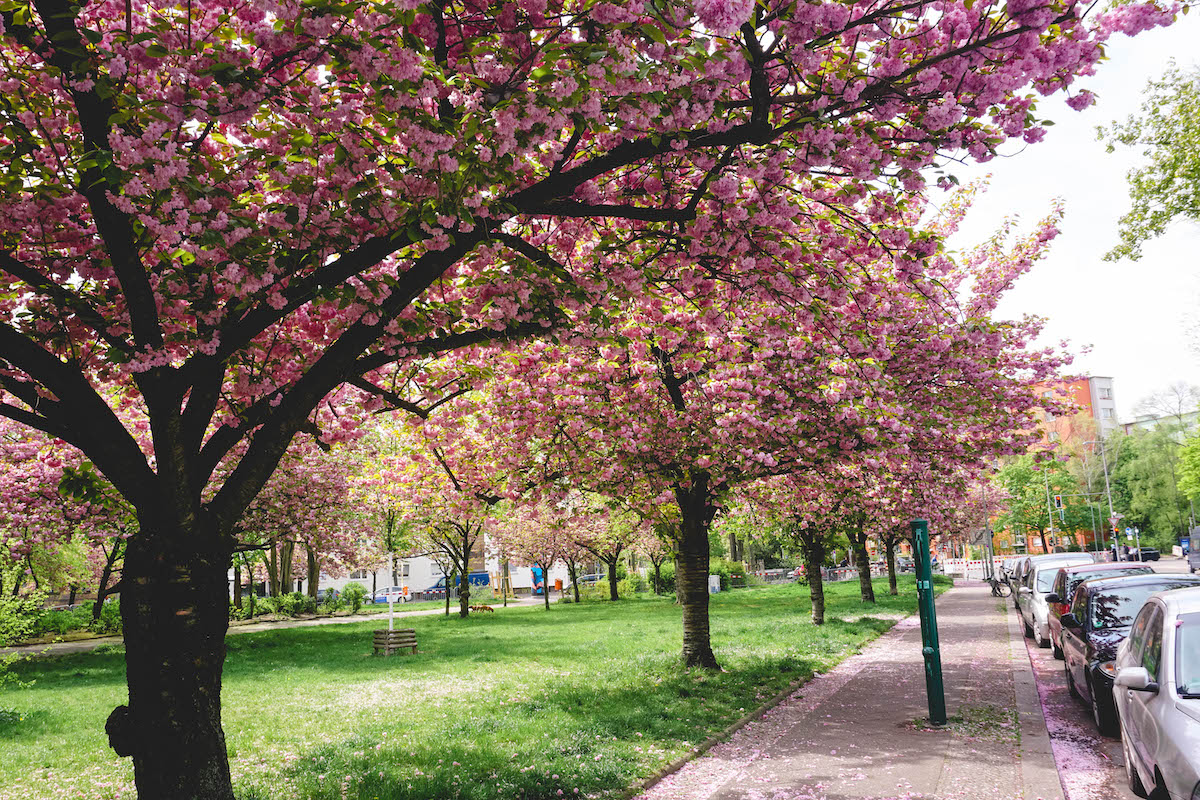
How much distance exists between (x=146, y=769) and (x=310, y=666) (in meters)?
13.8

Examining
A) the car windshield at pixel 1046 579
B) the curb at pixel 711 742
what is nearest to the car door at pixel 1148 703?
the curb at pixel 711 742

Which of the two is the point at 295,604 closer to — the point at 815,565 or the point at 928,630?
the point at 815,565

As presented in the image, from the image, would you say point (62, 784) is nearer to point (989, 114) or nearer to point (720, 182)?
point (720, 182)

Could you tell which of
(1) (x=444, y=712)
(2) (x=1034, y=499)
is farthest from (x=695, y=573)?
(2) (x=1034, y=499)

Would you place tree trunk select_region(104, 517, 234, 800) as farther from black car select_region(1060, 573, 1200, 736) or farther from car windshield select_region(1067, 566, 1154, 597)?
car windshield select_region(1067, 566, 1154, 597)

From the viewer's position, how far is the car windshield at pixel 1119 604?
920cm

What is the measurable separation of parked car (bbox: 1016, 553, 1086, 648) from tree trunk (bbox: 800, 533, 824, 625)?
5.08 meters

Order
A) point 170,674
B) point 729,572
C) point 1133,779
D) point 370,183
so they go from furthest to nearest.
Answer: point 729,572, point 1133,779, point 370,183, point 170,674

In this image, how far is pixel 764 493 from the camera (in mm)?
16438

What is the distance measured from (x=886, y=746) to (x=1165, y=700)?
3.83 metres

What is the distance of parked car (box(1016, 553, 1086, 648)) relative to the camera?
16000mm

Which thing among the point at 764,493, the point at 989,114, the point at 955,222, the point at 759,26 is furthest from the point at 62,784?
the point at 955,222

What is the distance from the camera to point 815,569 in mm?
22344

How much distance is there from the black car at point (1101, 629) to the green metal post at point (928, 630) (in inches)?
63.7
